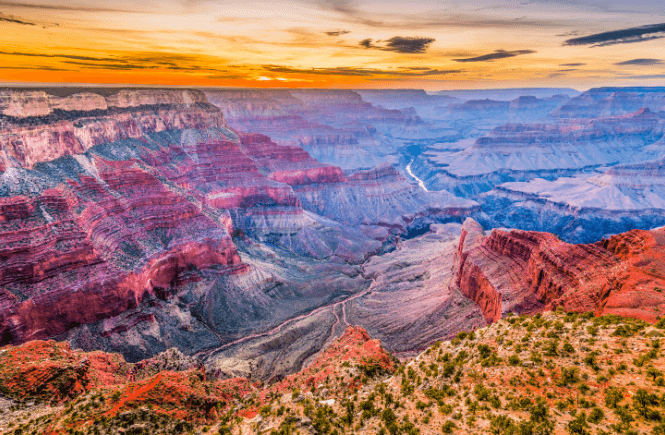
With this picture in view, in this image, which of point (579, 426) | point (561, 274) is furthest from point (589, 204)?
point (579, 426)

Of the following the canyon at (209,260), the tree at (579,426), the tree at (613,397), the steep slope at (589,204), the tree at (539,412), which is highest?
the tree at (613,397)

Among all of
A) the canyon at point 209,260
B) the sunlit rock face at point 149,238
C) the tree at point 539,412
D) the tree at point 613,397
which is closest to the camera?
the tree at point 613,397

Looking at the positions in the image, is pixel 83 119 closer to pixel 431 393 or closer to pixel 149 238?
pixel 149 238

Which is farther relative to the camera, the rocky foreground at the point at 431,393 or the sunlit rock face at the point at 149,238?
the sunlit rock face at the point at 149,238

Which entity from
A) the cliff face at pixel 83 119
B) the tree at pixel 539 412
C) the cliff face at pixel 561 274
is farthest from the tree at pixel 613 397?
the cliff face at pixel 83 119

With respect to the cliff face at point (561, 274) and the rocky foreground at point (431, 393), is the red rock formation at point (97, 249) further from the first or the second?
the cliff face at point (561, 274)

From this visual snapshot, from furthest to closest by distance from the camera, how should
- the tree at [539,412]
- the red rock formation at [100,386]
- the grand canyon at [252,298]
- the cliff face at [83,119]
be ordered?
the cliff face at [83,119]
the red rock formation at [100,386]
the grand canyon at [252,298]
the tree at [539,412]

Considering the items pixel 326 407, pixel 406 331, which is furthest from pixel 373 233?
pixel 326 407
